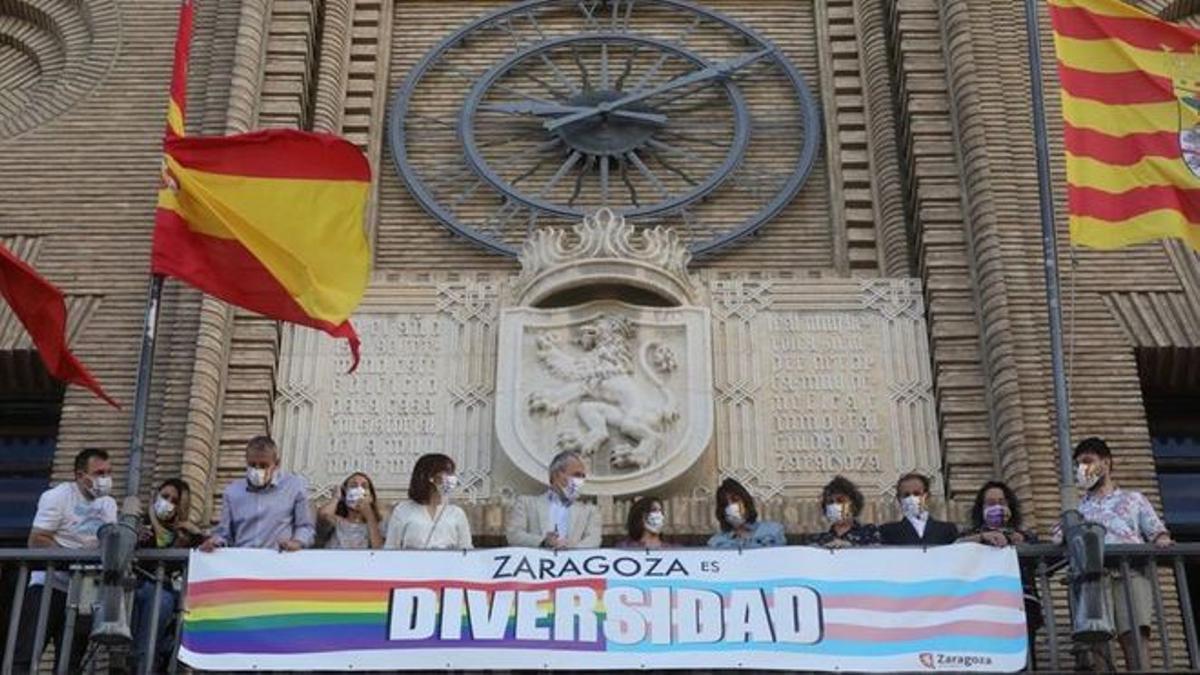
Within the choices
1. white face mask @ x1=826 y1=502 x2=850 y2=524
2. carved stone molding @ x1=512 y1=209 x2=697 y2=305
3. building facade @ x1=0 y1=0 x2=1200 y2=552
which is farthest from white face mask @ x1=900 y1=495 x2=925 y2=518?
carved stone molding @ x1=512 y1=209 x2=697 y2=305

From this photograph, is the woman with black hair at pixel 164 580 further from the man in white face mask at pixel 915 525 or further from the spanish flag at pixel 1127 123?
the spanish flag at pixel 1127 123

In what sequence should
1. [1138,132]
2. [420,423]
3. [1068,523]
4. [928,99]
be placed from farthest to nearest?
[928,99] < [420,423] < [1138,132] < [1068,523]

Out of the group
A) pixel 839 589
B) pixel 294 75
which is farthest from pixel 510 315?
pixel 839 589

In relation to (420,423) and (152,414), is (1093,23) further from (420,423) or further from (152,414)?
Result: (152,414)

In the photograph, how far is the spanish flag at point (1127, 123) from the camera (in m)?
12.6

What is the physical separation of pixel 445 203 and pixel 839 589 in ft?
19.5

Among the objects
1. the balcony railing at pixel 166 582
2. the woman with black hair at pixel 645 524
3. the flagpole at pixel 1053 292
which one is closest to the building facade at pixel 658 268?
the flagpole at pixel 1053 292

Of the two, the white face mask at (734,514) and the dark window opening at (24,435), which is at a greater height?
the dark window opening at (24,435)

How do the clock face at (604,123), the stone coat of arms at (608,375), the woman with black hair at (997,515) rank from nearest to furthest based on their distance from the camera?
the woman with black hair at (997,515)
the stone coat of arms at (608,375)
the clock face at (604,123)

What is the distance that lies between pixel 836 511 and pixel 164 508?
3556 millimetres

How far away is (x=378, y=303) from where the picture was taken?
47.7 ft

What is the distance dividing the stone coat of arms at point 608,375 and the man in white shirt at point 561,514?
5.79ft

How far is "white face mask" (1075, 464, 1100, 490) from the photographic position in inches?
450

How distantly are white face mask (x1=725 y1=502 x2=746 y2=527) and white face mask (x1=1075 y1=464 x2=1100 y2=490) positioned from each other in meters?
1.77
